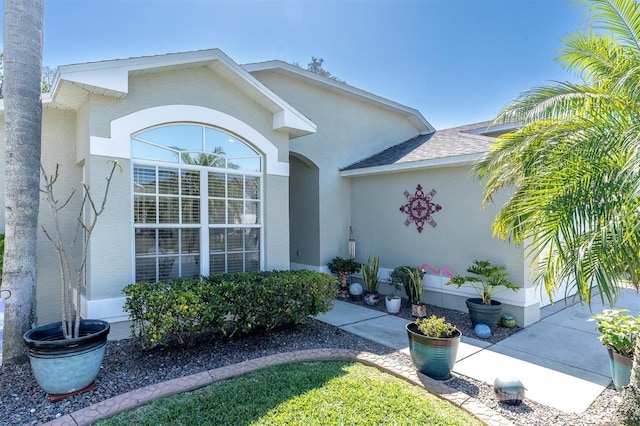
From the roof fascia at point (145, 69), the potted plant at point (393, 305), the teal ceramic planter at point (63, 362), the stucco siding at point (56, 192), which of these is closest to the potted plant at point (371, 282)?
the potted plant at point (393, 305)

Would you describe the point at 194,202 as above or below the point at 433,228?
above

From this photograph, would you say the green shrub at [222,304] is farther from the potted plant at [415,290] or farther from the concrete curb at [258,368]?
the potted plant at [415,290]

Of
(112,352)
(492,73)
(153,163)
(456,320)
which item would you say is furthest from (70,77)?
(492,73)

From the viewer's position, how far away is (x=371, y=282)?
10.2 m

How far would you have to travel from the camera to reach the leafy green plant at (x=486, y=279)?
25.8 feet

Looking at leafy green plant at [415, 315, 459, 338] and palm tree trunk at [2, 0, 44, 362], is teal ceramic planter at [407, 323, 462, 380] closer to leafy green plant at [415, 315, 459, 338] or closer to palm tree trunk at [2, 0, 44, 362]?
leafy green plant at [415, 315, 459, 338]

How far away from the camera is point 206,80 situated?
7.63 meters

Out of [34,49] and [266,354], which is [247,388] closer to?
[266,354]

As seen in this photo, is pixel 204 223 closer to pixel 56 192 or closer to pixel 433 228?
pixel 56 192

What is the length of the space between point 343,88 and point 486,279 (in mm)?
7681

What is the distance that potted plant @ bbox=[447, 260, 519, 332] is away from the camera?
7652 millimetres

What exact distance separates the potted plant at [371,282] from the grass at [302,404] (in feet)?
15.1

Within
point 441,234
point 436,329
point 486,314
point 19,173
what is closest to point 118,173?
point 19,173

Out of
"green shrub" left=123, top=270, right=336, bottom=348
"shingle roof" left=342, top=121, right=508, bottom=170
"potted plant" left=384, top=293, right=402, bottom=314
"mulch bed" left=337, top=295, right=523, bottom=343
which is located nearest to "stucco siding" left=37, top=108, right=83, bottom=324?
"green shrub" left=123, top=270, right=336, bottom=348
